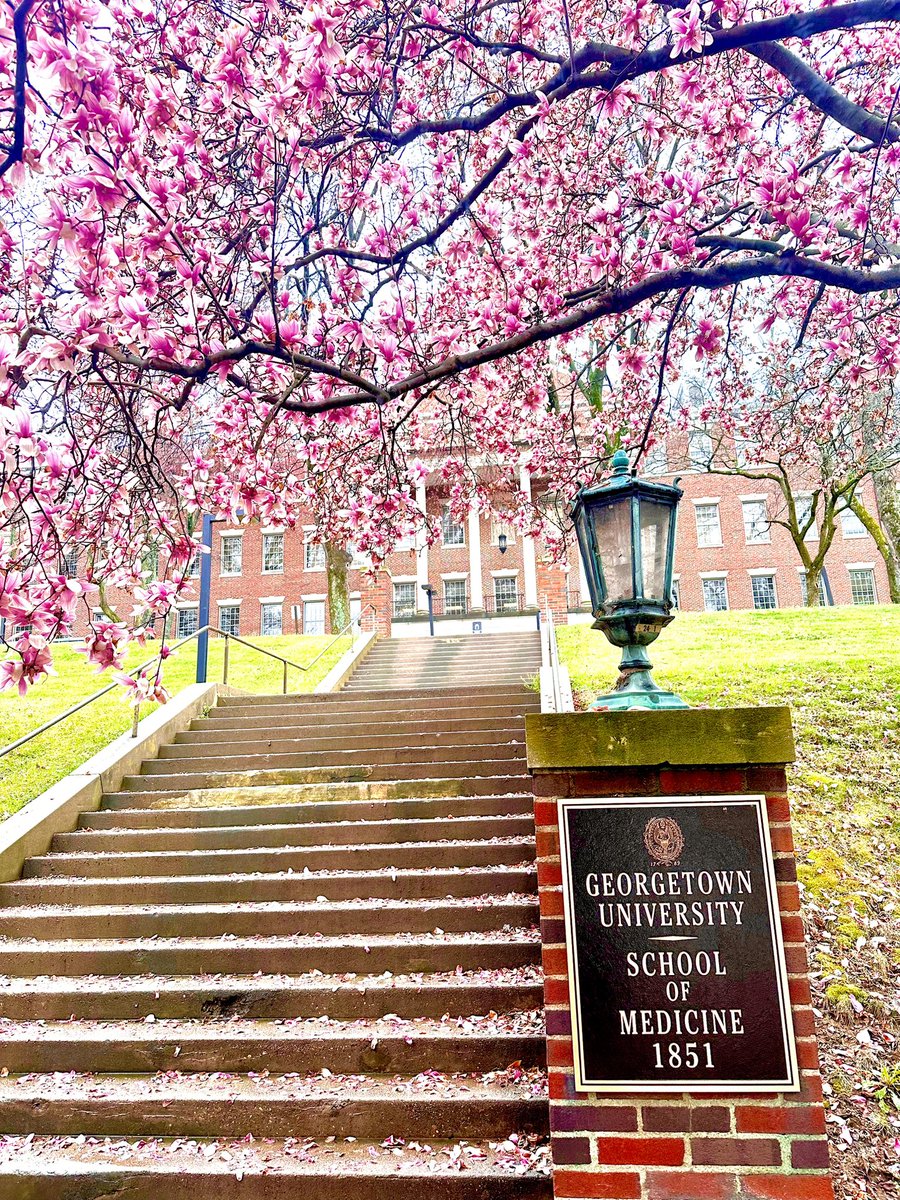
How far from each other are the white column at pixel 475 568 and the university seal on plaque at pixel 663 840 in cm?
2802

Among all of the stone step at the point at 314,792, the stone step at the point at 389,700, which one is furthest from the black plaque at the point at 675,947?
the stone step at the point at 389,700

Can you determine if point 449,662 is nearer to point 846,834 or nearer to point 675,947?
point 846,834

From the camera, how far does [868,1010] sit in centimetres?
414

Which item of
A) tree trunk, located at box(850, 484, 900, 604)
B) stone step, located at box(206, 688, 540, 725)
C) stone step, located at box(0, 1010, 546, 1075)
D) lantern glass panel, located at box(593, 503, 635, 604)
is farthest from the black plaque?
tree trunk, located at box(850, 484, 900, 604)

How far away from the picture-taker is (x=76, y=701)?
11.6 metres

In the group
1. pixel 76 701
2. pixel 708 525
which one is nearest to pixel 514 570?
pixel 708 525

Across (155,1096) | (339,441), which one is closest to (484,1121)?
(155,1096)

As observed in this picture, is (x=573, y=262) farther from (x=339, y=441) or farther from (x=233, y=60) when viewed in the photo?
(x=233, y=60)

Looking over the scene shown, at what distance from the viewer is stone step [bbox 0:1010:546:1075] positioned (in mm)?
3840

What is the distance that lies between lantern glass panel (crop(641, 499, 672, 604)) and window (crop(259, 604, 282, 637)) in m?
33.4

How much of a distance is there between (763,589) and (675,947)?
3422cm

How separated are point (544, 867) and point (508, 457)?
232 inches

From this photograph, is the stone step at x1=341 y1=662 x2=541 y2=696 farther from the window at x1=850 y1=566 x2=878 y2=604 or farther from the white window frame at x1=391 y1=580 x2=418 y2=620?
the window at x1=850 y1=566 x2=878 y2=604

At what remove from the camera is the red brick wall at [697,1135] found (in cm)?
233
